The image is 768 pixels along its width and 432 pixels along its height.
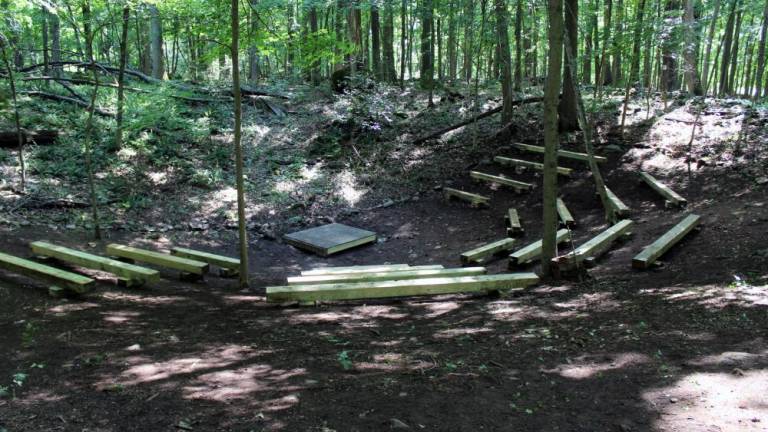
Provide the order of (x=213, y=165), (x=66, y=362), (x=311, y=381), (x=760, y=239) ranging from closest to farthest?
(x=311, y=381) < (x=66, y=362) < (x=760, y=239) < (x=213, y=165)

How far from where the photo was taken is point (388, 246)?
444 inches

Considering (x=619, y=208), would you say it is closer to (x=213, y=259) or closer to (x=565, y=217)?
(x=565, y=217)

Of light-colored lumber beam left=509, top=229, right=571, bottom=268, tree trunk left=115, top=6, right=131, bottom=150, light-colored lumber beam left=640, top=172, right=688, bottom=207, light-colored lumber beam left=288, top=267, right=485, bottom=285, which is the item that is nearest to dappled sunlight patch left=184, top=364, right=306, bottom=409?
light-colored lumber beam left=288, top=267, right=485, bottom=285

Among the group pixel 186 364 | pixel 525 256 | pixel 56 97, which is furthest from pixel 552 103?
pixel 56 97

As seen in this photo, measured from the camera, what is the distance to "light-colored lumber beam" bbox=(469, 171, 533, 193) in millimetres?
12938

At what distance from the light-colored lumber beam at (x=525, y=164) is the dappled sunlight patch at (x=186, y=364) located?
10.2 meters

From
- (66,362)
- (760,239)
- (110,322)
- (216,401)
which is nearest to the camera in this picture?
(216,401)

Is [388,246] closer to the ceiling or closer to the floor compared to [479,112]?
closer to the floor

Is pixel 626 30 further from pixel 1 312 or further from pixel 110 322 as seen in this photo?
pixel 1 312

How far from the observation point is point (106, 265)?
7242 millimetres

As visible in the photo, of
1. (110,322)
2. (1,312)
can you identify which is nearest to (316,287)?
(110,322)

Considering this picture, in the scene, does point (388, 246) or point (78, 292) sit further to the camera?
point (388, 246)

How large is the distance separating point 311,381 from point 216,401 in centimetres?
73

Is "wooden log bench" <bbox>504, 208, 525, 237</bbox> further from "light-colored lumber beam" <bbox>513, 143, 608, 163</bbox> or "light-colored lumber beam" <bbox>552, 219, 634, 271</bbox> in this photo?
"light-colored lumber beam" <bbox>513, 143, 608, 163</bbox>
